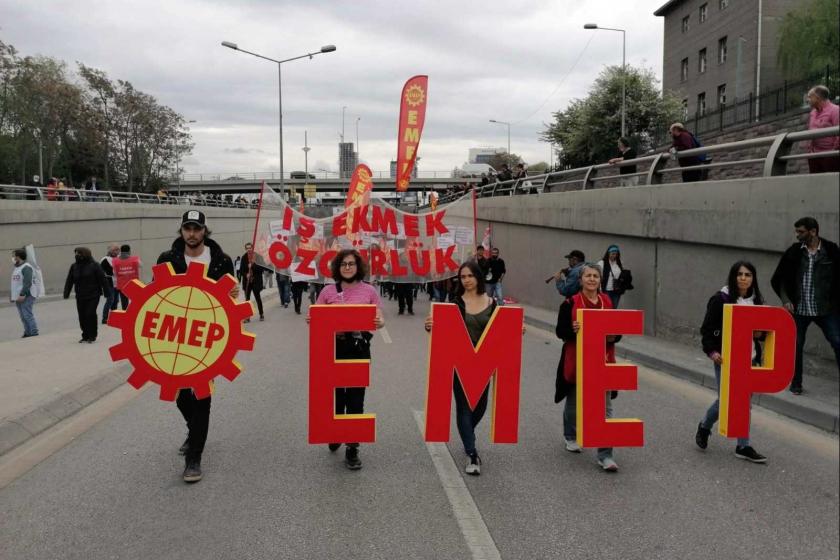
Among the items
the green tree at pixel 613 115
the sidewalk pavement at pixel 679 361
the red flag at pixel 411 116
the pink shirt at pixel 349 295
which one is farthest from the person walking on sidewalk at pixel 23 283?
the green tree at pixel 613 115

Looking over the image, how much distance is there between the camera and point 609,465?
5.44 metres

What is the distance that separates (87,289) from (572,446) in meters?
9.50

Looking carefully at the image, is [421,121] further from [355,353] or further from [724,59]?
[355,353]

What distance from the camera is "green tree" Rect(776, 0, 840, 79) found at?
162cm

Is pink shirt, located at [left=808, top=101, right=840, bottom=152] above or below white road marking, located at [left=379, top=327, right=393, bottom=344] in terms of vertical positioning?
above

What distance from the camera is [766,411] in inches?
268

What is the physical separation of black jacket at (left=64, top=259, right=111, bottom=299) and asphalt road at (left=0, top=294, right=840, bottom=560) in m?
5.60

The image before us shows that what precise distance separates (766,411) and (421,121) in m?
24.9

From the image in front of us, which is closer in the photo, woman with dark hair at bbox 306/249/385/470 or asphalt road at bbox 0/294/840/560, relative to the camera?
asphalt road at bbox 0/294/840/560

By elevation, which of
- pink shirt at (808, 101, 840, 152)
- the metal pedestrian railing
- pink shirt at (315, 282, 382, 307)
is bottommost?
pink shirt at (315, 282, 382, 307)

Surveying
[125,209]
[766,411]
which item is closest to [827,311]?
[766,411]

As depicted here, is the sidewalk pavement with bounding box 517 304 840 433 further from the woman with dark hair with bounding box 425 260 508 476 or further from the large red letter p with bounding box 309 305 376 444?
the large red letter p with bounding box 309 305 376 444

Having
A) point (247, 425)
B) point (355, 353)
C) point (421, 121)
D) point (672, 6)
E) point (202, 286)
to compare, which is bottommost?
point (247, 425)

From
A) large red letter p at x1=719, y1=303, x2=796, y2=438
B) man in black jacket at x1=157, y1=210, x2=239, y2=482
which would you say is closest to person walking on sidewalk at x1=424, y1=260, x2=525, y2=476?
man in black jacket at x1=157, y1=210, x2=239, y2=482
